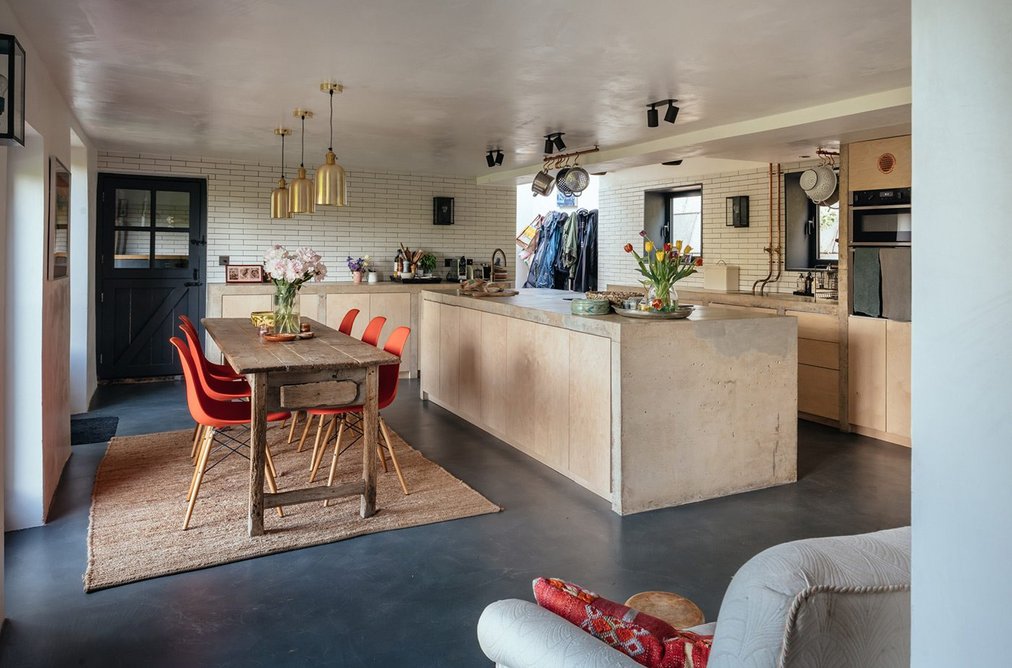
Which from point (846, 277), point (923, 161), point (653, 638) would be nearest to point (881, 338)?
point (846, 277)

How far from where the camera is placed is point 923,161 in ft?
3.07

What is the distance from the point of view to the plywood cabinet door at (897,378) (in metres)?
5.79

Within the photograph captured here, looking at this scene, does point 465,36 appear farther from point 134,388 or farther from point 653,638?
point 134,388

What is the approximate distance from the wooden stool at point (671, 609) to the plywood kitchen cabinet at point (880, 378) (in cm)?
454

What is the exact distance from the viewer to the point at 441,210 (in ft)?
32.7

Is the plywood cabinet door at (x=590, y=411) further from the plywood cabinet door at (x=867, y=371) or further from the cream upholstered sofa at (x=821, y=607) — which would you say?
the cream upholstered sofa at (x=821, y=607)

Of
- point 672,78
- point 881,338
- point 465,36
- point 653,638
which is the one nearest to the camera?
point 653,638

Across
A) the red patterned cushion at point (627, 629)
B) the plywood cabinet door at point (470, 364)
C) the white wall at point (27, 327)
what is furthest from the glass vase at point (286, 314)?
the red patterned cushion at point (627, 629)

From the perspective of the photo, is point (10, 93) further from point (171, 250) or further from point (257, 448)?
point (171, 250)

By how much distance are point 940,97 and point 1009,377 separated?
1.15ft

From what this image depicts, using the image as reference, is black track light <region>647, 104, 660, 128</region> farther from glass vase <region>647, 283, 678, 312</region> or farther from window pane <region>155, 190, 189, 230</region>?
window pane <region>155, 190, 189, 230</region>

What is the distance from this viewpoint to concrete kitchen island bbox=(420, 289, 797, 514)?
4.30 m

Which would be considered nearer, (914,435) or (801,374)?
(914,435)

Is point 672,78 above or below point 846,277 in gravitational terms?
above
